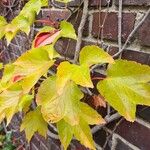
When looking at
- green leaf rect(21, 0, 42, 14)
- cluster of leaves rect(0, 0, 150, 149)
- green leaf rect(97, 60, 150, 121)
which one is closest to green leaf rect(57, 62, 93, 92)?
cluster of leaves rect(0, 0, 150, 149)

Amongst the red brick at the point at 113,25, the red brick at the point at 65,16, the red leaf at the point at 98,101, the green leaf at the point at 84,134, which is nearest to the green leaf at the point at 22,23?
the red brick at the point at 65,16

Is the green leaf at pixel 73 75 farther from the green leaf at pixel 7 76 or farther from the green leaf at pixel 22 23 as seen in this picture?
the green leaf at pixel 22 23

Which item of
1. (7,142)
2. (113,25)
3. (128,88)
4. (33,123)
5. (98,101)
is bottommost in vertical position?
(7,142)

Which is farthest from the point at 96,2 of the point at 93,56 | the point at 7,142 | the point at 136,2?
the point at 7,142

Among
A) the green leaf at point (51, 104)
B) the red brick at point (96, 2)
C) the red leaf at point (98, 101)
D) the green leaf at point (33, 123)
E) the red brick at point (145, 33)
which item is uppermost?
the red brick at point (96, 2)

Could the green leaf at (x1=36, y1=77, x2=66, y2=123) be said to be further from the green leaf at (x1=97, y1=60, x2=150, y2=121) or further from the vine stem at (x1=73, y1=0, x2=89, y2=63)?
the vine stem at (x1=73, y1=0, x2=89, y2=63)

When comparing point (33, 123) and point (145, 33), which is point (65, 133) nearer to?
point (33, 123)
